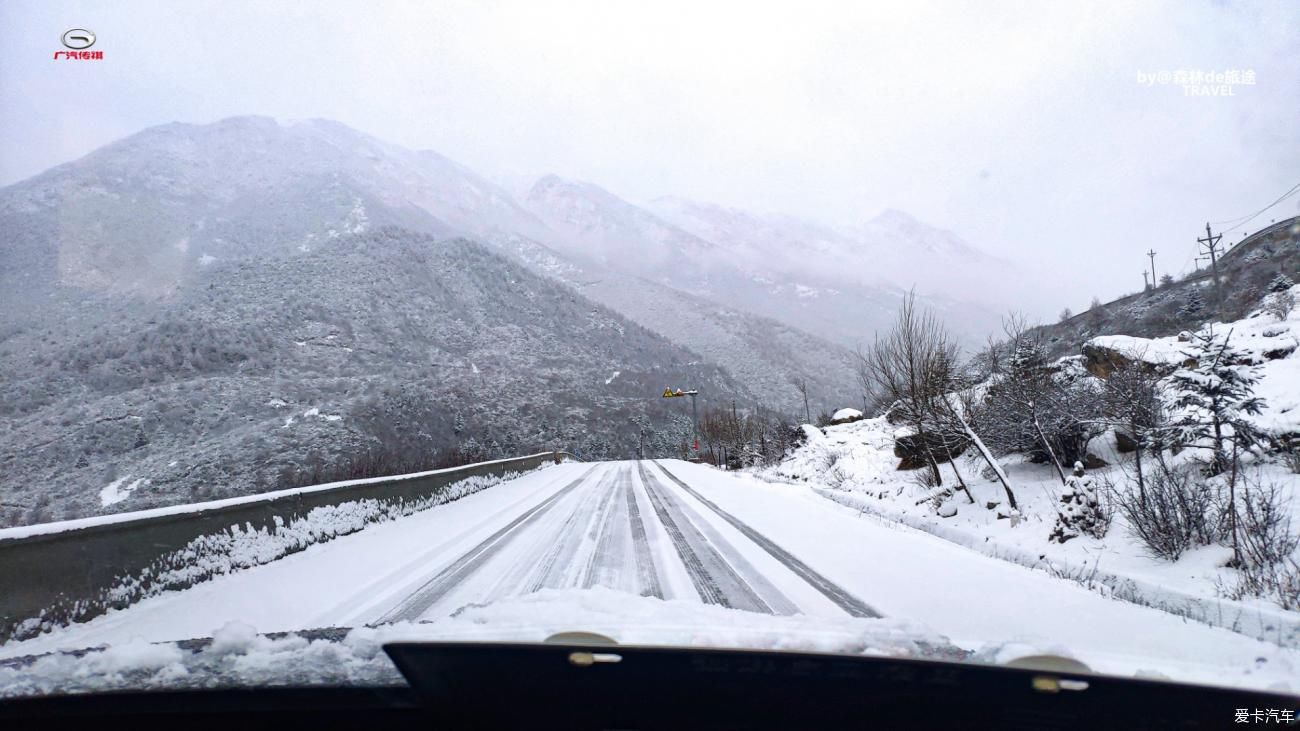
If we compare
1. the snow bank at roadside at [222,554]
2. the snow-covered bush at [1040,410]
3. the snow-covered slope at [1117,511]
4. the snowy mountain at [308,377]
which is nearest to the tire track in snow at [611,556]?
the snow bank at roadside at [222,554]

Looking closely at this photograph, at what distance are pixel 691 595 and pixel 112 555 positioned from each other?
5353mm

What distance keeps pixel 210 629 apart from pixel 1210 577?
9294mm

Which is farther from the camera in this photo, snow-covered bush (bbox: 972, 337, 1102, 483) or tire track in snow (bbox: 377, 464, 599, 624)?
snow-covered bush (bbox: 972, 337, 1102, 483)

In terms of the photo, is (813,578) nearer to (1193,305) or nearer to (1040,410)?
(1040,410)

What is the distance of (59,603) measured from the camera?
5.14 metres

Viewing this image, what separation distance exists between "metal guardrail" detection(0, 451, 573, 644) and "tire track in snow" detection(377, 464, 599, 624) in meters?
2.53

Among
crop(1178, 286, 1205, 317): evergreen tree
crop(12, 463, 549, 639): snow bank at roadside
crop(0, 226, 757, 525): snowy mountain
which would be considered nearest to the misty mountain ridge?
crop(0, 226, 757, 525): snowy mountain

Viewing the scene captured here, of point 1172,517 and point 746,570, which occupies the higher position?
point 1172,517

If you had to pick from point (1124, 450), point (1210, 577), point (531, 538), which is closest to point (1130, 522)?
point (1210, 577)

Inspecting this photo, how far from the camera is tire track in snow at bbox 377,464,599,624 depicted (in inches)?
220

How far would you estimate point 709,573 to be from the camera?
7090 millimetres

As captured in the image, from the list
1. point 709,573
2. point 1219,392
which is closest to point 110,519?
point 709,573

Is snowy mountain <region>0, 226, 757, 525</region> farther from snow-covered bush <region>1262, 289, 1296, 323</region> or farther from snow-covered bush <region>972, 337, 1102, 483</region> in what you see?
snow-covered bush <region>1262, 289, 1296, 323</region>

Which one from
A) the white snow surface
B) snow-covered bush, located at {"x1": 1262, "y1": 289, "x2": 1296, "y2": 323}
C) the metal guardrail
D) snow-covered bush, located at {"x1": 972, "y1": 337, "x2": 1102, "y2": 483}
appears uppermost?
snow-covered bush, located at {"x1": 1262, "y1": 289, "x2": 1296, "y2": 323}
